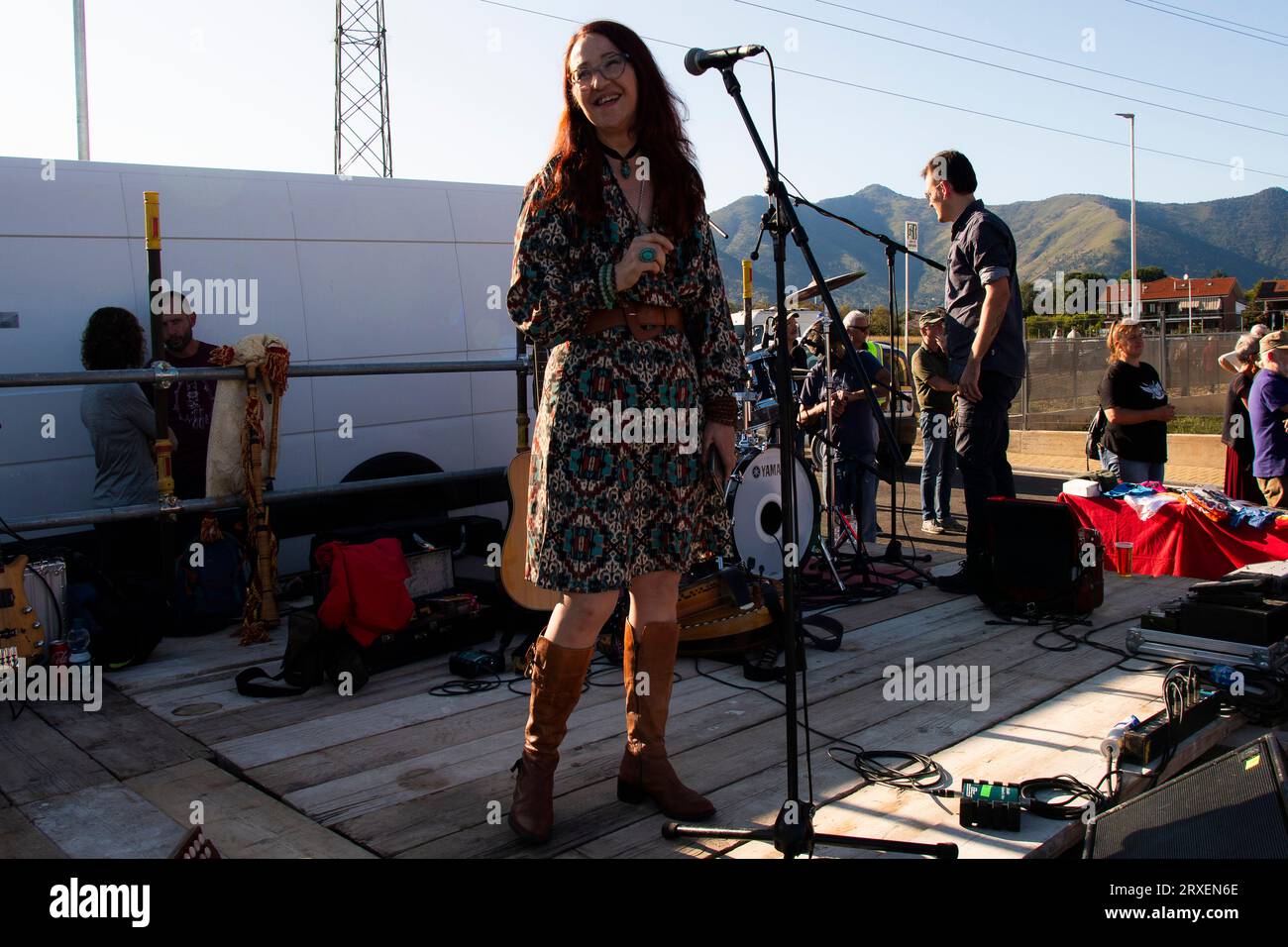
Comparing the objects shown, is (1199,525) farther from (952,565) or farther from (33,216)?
(33,216)

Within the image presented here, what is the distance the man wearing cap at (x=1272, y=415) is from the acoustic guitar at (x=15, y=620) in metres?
6.99

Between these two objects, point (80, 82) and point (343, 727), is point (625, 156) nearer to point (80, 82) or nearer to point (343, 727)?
point (343, 727)

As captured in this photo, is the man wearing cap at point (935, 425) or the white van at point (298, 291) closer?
the white van at point (298, 291)

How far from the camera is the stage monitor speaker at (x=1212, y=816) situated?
6.72 ft

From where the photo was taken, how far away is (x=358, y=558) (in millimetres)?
4160

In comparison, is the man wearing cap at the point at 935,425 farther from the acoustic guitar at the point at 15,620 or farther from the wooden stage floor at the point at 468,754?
the acoustic guitar at the point at 15,620

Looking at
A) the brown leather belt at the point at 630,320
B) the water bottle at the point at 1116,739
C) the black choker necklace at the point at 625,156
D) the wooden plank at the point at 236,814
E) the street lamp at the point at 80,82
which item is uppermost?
the street lamp at the point at 80,82

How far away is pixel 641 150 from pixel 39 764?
2640mm

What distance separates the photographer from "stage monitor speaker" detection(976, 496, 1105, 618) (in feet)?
15.6

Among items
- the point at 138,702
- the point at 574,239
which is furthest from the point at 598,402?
the point at 138,702

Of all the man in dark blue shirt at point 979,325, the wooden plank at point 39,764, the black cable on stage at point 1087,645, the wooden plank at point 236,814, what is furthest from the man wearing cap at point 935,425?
the wooden plank at point 39,764

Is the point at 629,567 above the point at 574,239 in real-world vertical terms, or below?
below

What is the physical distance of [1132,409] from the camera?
6531mm

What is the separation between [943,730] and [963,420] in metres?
2.20
